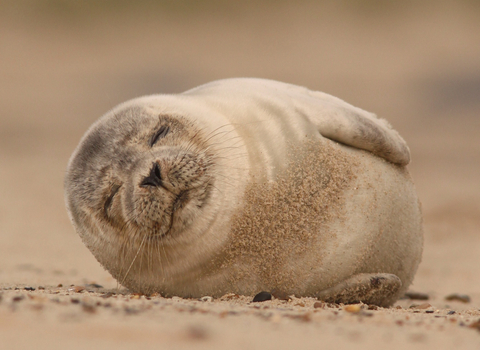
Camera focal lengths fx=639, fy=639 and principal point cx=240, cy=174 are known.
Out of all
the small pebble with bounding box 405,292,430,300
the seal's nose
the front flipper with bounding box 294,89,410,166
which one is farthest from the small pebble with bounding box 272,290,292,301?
the small pebble with bounding box 405,292,430,300

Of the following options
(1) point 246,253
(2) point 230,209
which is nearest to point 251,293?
(1) point 246,253

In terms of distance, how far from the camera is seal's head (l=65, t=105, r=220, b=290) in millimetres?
3094

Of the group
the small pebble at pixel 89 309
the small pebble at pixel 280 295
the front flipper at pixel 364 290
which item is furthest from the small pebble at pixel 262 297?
the small pebble at pixel 89 309

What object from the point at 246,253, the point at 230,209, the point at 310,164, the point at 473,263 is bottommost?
the point at 473,263

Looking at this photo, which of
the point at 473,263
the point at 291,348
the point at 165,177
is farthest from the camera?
the point at 473,263

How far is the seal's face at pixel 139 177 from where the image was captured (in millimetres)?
3088

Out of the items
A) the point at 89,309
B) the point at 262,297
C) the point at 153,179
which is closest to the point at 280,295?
the point at 262,297

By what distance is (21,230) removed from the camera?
7324 mm

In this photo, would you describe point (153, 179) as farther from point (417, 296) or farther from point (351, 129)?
point (417, 296)

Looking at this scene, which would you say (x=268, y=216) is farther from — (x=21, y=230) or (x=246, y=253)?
(x=21, y=230)

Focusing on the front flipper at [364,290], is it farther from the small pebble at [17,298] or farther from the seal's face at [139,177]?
the small pebble at [17,298]

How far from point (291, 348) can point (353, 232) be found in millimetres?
1500

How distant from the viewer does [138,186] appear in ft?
10.1

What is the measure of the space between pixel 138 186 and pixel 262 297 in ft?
2.70
